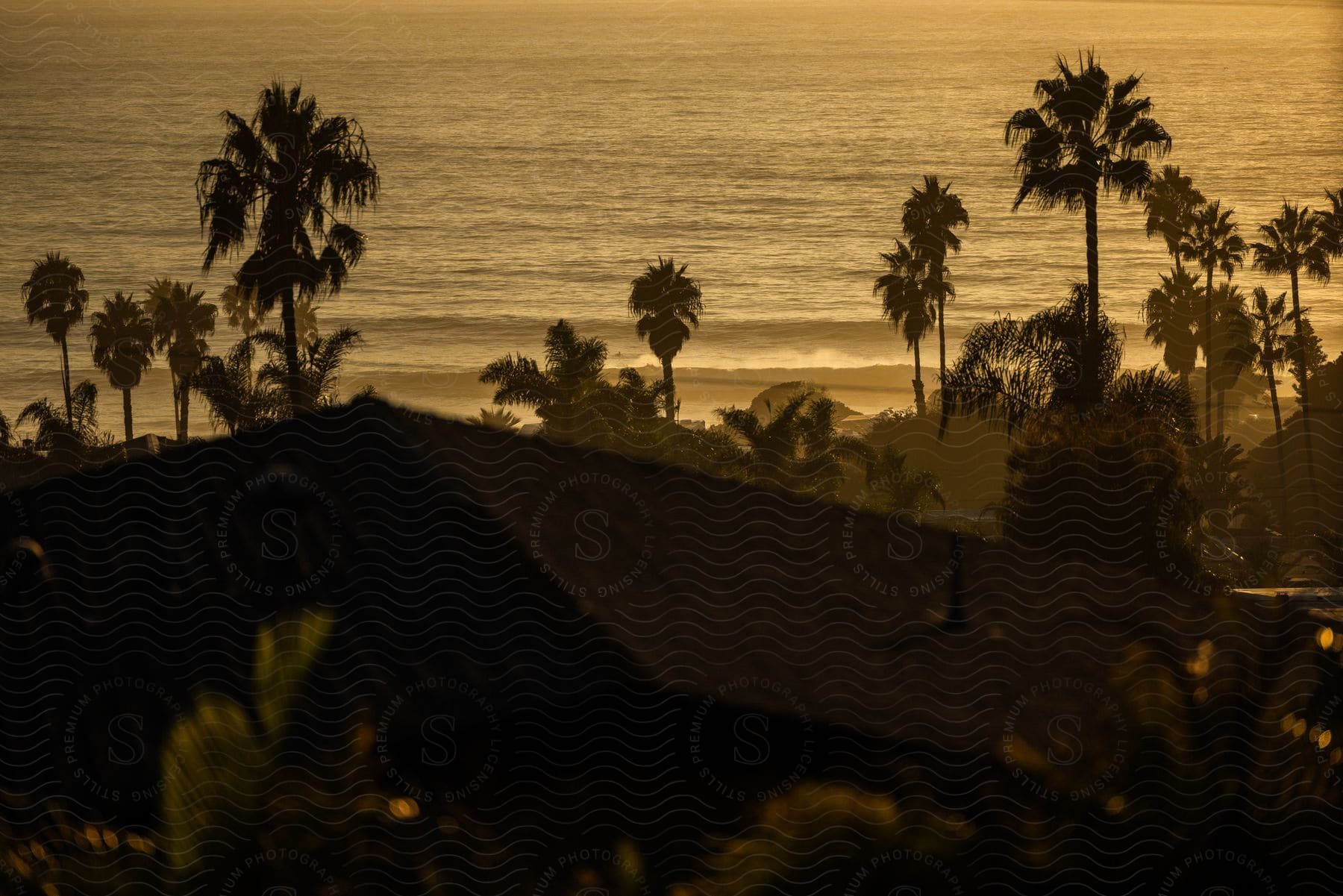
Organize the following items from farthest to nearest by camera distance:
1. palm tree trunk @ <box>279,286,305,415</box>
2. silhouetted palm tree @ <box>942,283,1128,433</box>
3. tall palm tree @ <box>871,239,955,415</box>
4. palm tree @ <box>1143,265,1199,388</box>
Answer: palm tree @ <box>1143,265,1199,388</box>
tall palm tree @ <box>871,239,955,415</box>
palm tree trunk @ <box>279,286,305,415</box>
silhouetted palm tree @ <box>942,283,1128,433</box>

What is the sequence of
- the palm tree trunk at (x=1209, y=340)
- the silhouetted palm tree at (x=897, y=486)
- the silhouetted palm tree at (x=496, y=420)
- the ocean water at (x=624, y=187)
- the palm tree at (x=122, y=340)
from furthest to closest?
the ocean water at (x=624, y=187) < the palm tree trunk at (x=1209, y=340) < the palm tree at (x=122, y=340) < the silhouetted palm tree at (x=897, y=486) < the silhouetted palm tree at (x=496, y=420)

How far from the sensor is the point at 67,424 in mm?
41406

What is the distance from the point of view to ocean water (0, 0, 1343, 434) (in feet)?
244

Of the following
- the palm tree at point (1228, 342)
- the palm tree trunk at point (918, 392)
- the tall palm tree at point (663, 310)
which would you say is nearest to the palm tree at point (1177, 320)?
the palm tree at point (1228, 342)

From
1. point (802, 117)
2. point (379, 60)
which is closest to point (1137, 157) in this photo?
point (802, 117)

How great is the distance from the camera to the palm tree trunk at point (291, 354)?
2361cm

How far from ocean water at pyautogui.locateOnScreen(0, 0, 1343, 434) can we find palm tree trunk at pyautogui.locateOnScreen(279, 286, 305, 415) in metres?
35.5

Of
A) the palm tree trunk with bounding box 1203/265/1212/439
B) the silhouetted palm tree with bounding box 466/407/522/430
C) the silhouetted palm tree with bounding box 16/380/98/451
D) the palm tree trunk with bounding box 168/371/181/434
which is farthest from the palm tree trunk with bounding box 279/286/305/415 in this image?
the palm tree trunk with bounding box 1203/265/1212/439

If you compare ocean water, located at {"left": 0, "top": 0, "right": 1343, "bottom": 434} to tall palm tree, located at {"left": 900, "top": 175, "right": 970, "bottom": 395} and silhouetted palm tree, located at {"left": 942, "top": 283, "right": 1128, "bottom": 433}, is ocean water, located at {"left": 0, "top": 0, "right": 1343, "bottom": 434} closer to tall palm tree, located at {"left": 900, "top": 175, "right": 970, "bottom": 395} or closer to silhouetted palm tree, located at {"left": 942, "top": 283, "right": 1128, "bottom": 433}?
tall palm tree, located at {"left": 900, "top": 175, "right": 970, "bottom": 395}

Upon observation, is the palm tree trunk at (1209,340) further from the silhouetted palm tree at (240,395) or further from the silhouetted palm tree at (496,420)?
A: the silhouetted palm tree at (240,395)

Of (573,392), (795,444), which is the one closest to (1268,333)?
(795,444)

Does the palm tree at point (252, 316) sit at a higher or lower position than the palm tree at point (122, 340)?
higher

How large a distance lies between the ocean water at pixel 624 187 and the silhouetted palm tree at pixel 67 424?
672 cm

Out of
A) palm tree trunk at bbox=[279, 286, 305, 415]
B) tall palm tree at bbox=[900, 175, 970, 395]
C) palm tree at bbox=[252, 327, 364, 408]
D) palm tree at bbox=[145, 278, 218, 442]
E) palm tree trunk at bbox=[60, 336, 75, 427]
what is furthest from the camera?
tall palm tree at bbox=[900, 175, 970, 395]
